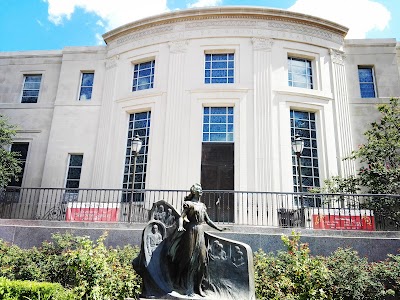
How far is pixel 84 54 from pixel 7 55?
531 centimetres

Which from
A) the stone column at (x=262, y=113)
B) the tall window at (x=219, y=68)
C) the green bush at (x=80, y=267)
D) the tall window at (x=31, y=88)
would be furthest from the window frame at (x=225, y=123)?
the tall window at (x=31, y=88)

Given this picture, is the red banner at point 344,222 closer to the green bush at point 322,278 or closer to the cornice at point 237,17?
the green bush at point 322,278

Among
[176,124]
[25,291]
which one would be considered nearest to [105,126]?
[176,124]

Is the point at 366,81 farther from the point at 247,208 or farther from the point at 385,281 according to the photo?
the point at 385,281

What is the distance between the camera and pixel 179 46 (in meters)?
17.1

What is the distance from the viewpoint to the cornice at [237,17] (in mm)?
16844

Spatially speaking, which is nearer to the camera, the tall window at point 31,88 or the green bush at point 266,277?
the green bush at point 266,277

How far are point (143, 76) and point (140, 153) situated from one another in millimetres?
4425

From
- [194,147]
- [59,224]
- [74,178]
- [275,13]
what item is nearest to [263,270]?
[59,224]

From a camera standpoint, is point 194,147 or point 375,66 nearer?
point 194,147

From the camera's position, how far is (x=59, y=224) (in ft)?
36.4

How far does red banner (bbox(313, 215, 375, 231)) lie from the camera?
10.8 m

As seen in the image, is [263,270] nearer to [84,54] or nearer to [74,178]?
[74,178]

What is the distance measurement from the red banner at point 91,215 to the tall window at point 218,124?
19.2ft
